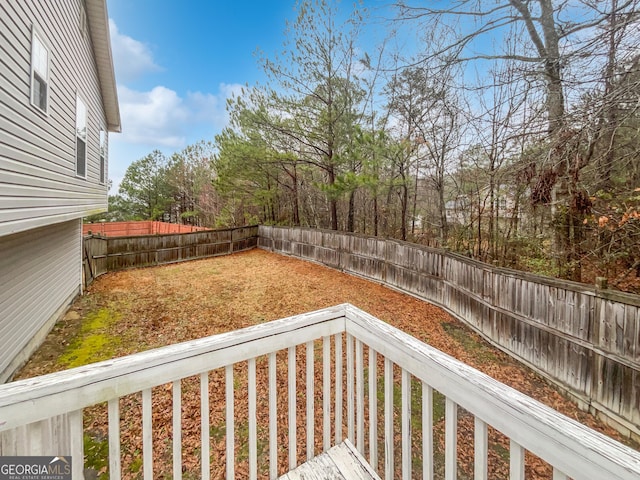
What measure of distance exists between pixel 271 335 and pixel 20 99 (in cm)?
405

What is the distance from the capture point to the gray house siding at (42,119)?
2.76 m

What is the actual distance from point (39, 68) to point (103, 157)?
514cm

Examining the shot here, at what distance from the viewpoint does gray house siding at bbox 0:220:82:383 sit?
146 inches

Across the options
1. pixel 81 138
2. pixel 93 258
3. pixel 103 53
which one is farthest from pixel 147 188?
pixel 81 138

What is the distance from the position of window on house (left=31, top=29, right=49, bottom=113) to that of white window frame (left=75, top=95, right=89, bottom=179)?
180 cm

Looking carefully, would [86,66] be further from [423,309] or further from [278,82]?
[423,309]

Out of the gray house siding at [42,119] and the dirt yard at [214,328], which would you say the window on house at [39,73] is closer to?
the gray house siding at [42,119]

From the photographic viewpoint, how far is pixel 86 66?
610cm

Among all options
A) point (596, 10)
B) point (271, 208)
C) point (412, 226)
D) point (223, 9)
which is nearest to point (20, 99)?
point (596, 10)

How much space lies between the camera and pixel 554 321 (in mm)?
3811

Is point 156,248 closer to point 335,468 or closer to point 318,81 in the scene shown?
point 318,81

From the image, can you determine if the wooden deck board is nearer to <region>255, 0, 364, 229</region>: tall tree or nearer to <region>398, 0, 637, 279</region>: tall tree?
<region>398, 0, 637, 279</region>: tall tree

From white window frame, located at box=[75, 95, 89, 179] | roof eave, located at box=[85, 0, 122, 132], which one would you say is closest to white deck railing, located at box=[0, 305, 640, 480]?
white window frame, located at box=[75, 95, 89, 179]

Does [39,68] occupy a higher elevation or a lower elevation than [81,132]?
higher
